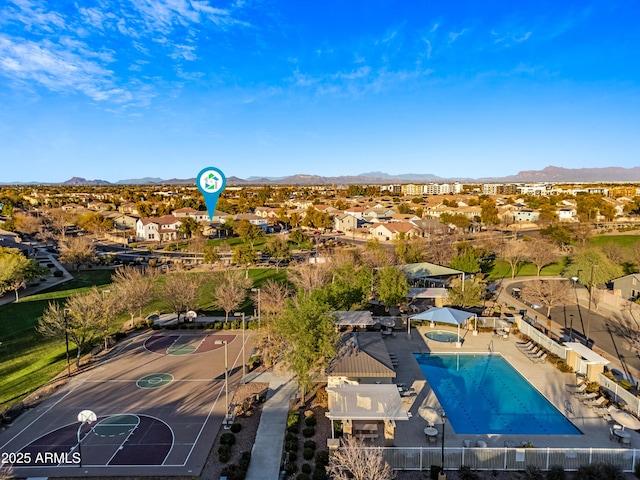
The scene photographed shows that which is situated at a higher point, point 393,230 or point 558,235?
point 558,235

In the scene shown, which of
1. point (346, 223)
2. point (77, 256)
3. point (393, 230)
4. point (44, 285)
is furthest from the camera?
point (346, 223)

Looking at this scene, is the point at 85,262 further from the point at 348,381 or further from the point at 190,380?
the point at 348,381

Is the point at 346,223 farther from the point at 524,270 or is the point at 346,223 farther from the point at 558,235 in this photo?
the point at 524,270

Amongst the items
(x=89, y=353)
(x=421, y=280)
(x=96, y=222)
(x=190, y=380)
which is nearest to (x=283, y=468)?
(x=190, y=380)

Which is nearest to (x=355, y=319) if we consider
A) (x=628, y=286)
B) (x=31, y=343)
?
(x=31, y=343)

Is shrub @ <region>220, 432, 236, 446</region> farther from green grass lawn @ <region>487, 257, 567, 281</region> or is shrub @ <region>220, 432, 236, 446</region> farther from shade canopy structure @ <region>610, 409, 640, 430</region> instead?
green grass lawn @ <region>487, 257, 567, 281</region>

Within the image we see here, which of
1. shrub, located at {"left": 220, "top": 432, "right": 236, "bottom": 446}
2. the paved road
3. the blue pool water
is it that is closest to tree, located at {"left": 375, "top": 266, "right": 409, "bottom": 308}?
the blue pool water
